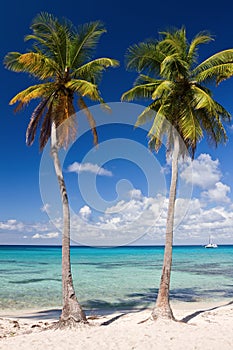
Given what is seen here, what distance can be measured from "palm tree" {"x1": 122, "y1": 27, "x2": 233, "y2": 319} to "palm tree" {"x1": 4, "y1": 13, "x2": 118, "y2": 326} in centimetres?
177

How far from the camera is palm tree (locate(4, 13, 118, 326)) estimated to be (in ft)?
38.5

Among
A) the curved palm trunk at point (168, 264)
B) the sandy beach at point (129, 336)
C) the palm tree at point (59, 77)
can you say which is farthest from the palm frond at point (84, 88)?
the sandy beach at point (129, 336)

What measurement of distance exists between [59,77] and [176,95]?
4.36 m

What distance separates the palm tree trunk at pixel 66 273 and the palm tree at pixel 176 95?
8.90ft

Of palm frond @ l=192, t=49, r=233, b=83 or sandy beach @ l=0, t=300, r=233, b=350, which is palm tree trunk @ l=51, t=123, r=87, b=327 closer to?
sandy beach @ l=0, t=300, r=233, b=350

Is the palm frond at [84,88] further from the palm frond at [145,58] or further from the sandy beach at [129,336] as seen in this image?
the sandy beach at [129,336]

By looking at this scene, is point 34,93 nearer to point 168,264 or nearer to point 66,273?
point 66,273

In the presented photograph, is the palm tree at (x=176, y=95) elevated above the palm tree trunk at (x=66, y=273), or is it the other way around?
the palm tree at (x=176, y=95)

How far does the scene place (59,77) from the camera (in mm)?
12266

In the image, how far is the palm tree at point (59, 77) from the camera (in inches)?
463

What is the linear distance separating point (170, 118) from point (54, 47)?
4.93 metres

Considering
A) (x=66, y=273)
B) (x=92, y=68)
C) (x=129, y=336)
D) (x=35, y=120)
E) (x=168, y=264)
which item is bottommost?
(x=129, y=336)

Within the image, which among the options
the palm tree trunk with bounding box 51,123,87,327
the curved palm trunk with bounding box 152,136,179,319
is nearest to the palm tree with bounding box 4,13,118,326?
the palm tree trunk with bounding box 51,123,87,327

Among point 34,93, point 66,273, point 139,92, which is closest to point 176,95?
point 139,92
